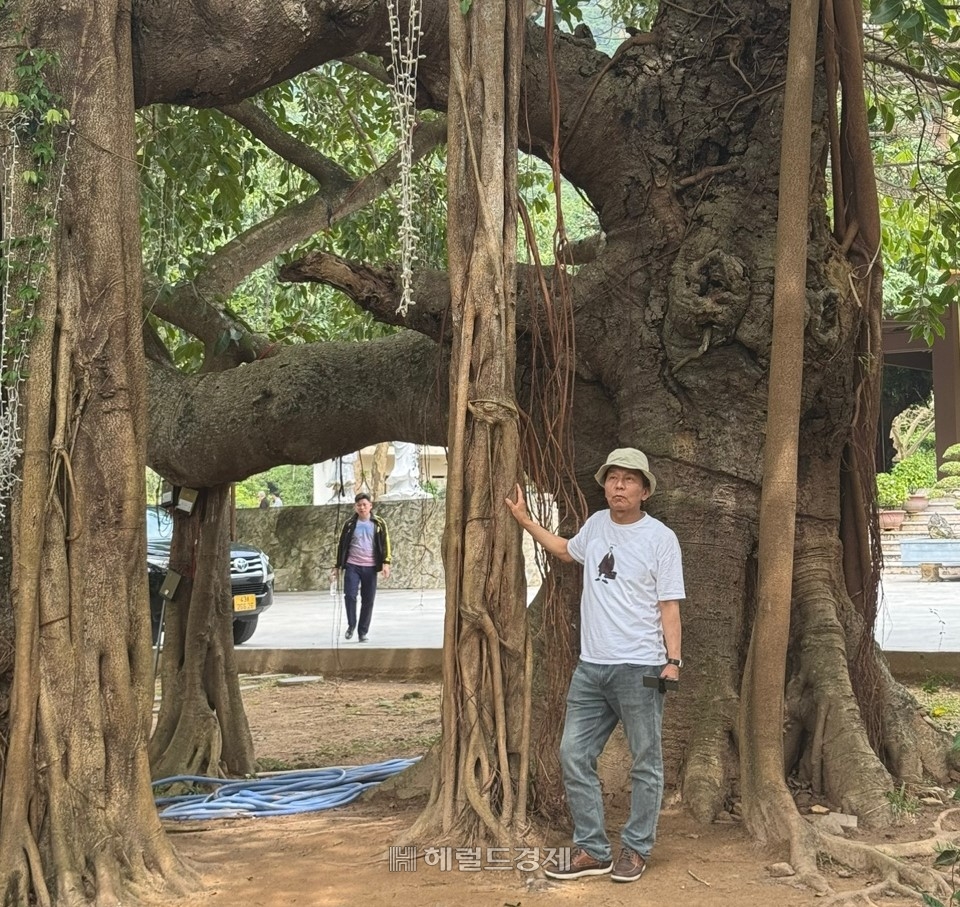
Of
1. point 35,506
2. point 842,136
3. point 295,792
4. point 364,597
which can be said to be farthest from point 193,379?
point 364,597

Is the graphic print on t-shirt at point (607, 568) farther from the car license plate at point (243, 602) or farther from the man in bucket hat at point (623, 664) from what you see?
the car license plate at point (243, 602)

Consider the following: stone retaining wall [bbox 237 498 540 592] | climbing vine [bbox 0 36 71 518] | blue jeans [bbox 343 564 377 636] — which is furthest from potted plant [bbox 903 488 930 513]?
climbing vine [bbox 0 36 71 518]

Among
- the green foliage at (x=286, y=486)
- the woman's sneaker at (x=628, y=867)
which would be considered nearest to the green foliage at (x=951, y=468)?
the woman's sneaker at (x=628, y=867)

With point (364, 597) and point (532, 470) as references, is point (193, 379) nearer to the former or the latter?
point (532, 470)

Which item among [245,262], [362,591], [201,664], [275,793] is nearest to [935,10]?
[275,793]

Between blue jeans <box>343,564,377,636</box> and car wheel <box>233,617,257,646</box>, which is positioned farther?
car wheel <box>233,617,257,646</box>

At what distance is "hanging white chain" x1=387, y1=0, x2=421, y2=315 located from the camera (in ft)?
15.6

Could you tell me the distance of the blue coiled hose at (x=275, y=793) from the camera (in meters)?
5.66

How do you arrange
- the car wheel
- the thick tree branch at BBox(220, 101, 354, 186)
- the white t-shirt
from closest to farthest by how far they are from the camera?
the white t-shirt
the thick tree branch at BBox(220, 101, 354, 186)
the car wheel

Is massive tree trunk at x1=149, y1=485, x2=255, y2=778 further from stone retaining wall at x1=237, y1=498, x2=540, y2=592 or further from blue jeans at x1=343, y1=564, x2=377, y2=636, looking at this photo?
stone retaining wall at x1=237, y1=498, x2=540, y2=592

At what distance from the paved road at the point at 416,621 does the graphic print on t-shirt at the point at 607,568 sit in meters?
5.99

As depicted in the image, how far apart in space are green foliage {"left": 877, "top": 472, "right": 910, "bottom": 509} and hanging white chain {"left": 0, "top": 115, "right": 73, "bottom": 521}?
767 inches

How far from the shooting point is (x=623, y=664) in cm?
445

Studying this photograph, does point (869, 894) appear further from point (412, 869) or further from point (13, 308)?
point (13, 308)
